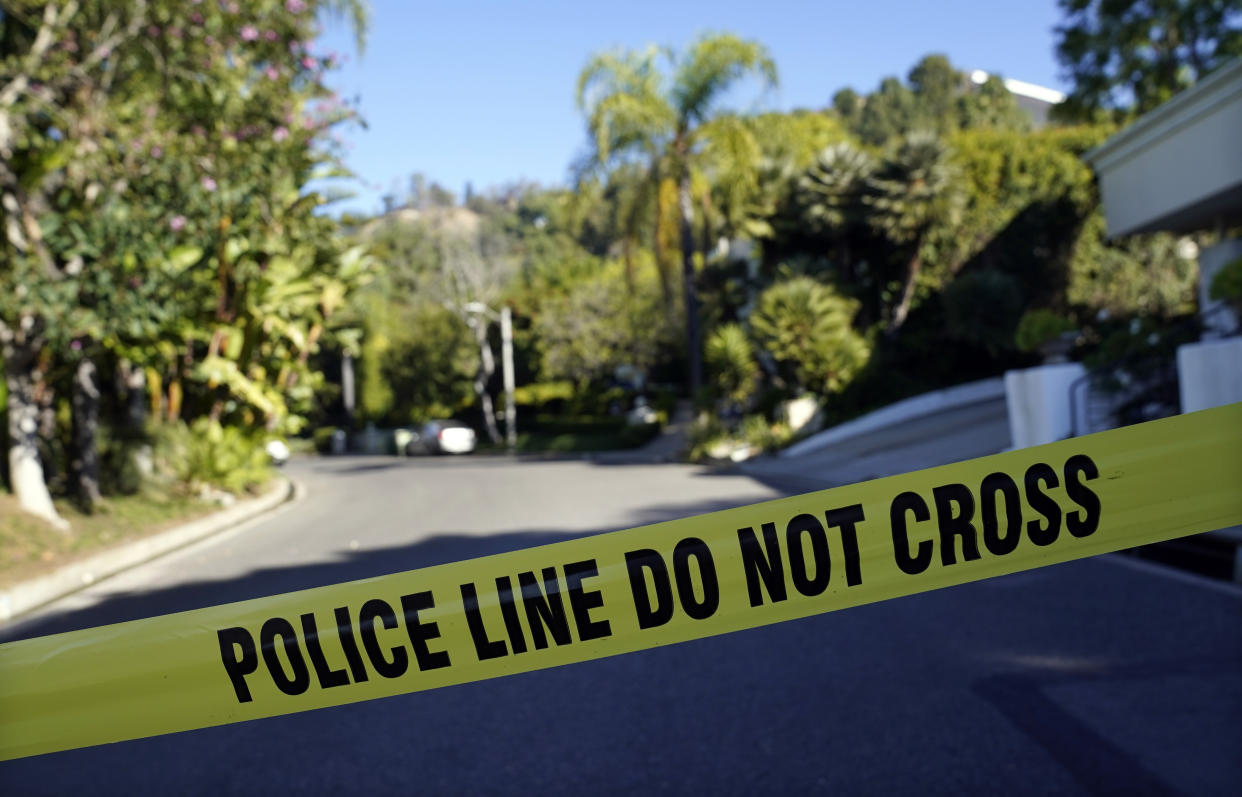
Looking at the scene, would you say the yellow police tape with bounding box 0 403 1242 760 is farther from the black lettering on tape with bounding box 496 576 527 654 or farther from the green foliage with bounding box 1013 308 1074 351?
the green foliage with bounding box 1013 308 1074 351

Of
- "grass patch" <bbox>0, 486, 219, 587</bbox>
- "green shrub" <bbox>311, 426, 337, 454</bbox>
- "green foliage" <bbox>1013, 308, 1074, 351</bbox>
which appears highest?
"green foliage" <bbox>1013, 308, 1074, 351</bbox>

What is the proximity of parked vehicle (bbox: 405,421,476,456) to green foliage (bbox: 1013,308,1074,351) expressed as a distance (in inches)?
1198

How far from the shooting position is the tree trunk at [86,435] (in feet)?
47.0

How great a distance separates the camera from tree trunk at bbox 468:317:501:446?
152 ft

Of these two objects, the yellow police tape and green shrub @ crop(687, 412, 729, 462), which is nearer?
the yellow police tape

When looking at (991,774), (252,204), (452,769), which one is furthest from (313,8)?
(991,774)

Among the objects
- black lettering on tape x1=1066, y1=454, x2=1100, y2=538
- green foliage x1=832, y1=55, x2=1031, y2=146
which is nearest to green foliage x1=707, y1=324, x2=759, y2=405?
black lettering on tape x1=1066, y1=454, x2=1100, y2=538

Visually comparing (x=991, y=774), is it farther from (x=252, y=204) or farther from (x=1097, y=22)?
(x=1097, y=22)

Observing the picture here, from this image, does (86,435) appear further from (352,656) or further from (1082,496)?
(1082,496)

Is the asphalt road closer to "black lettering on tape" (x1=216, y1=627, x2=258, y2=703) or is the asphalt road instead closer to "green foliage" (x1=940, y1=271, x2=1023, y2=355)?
"black lettering on tape" (x1=216, y1=627, x2=258, y2=703)

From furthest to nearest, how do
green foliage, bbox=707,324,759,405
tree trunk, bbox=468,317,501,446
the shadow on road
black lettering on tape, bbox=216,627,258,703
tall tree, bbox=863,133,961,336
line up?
tree trunk, bbox=468,317,501,446
green foliage, bbox=707,324,759,405
tall tree, bbox=863,133,961,336
the shadow on road
black lettering on tape, bbox=216,627,258,703

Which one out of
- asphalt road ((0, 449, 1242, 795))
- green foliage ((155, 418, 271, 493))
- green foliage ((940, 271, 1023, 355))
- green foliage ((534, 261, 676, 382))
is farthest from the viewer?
green foliage ((534, 261, 676, 382))

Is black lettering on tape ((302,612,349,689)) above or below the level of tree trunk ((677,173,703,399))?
below

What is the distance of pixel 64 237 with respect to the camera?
12.2 meters
